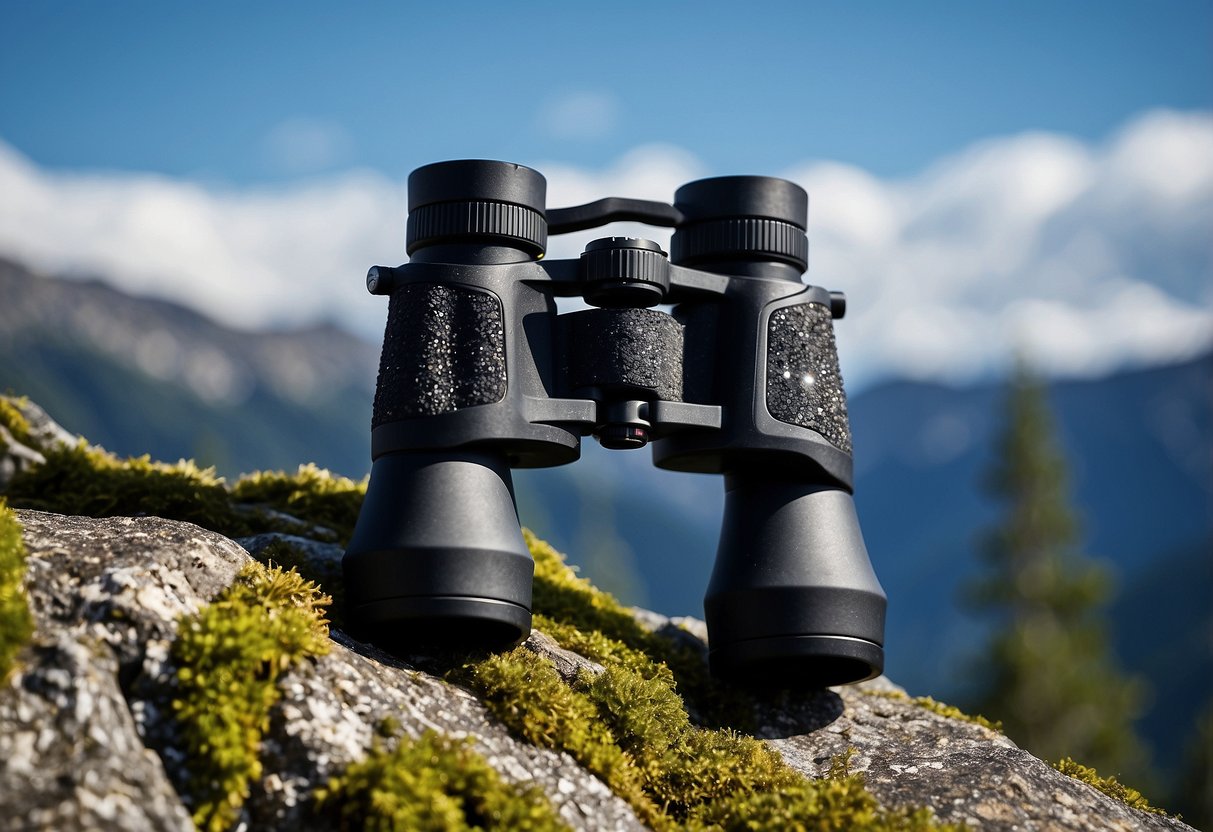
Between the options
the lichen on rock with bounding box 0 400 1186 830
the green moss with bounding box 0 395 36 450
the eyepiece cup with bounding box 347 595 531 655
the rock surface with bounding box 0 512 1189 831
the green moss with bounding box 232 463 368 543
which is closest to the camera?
the rock surface with bounding box 0 512 1189 831

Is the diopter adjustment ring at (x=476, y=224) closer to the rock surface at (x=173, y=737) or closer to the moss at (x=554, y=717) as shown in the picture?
the rock surface at (x=173, y=737)

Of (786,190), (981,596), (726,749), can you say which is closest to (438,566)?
(726,749)

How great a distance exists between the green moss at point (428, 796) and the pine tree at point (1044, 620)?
24047mm

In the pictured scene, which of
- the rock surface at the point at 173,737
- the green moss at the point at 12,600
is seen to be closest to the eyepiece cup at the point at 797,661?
the rock surface at the point at 173,737

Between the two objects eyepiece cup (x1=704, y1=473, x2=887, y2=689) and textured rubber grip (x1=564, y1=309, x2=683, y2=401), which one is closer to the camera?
eyepiece cup (x1=704, y1=473, x2=887, y2=689)

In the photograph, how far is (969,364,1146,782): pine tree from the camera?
26938 millimetres

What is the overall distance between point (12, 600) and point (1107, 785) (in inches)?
143

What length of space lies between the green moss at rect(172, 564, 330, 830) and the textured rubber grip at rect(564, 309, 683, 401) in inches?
53.2

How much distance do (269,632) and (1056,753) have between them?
92.4 ft

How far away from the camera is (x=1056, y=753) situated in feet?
90.5

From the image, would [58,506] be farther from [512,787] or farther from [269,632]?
[512,787]

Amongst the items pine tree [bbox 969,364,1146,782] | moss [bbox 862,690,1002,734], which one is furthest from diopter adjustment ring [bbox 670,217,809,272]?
pine tree [bbox 969,364,1146,782]

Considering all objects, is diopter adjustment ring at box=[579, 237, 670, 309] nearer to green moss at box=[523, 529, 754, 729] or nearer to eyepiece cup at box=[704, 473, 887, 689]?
eyepiece cup at box=[704, 473, 887, 689]

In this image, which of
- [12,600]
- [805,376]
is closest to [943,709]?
[805,376]
